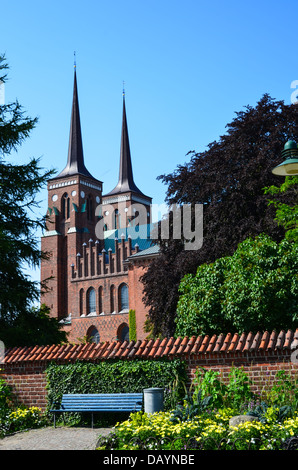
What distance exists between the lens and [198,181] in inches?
824

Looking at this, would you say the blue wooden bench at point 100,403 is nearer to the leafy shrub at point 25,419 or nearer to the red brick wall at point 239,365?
the leafy shrub at point 25,419

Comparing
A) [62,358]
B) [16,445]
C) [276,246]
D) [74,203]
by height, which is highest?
[74,203]

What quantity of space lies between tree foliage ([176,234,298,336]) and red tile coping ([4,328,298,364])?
2.68 meters

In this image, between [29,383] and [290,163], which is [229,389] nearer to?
[290,163]

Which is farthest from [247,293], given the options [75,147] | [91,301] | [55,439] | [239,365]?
[75,147]

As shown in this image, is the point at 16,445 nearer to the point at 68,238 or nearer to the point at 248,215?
the point at 248,215

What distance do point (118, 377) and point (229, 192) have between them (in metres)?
10.7

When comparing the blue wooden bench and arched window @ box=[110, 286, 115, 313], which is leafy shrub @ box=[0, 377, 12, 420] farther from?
arched window @ box=[110, 286, 115, 313]

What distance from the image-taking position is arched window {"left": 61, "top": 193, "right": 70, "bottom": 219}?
2594 inches

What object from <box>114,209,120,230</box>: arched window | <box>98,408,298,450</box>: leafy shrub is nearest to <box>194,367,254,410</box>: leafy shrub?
<box>98,408,298,450</box>: leafy shrub

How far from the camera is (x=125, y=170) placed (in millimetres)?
78125

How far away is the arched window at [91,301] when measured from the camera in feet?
181
